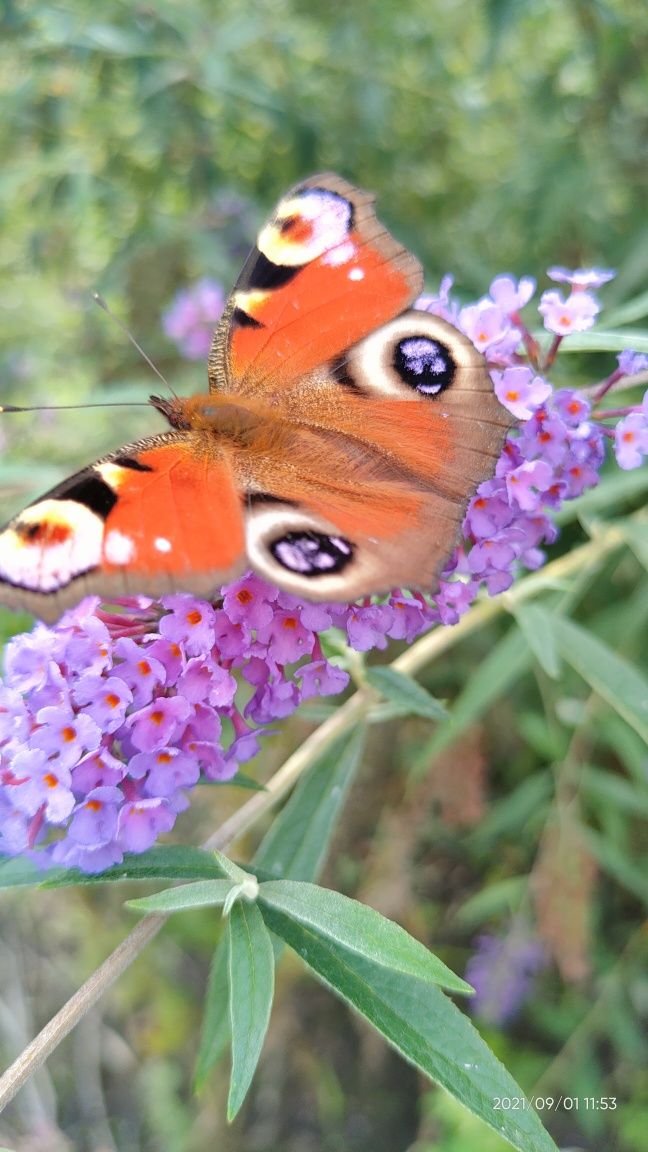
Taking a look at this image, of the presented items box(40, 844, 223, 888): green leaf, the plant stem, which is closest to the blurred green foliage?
the plant stem

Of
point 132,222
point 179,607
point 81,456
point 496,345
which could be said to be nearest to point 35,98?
point 132,222

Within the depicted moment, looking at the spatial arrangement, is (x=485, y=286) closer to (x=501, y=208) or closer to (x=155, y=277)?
(x=501, y=208)

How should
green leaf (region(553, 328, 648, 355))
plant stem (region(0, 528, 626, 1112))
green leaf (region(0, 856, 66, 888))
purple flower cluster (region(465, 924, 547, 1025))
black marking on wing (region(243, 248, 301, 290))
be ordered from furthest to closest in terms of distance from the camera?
purple flower cluster (region(465, 924, 547, 1025)) < black marking on wing (region(243, 248, 301, 290)) < green leaf (region(553, 328, 648, 355)) < green leaf (region(0, 856, 66, 888)) < plant stem (region(0, 528, 626, 1112))

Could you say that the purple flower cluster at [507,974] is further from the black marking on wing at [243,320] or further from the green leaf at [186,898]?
the black marking on wing at [243,320]

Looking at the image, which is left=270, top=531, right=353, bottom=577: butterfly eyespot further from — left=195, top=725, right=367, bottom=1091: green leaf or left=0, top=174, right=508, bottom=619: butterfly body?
left=195, top=725, right=367, bottom=1091: green leaf

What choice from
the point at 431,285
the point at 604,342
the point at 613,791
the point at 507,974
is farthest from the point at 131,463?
the point at 507,974

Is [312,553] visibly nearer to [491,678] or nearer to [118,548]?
[118,548]
